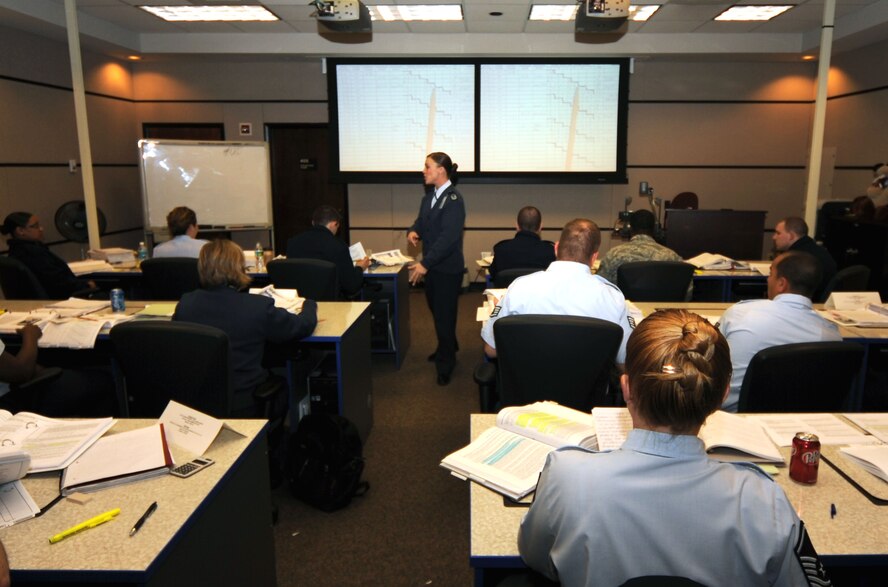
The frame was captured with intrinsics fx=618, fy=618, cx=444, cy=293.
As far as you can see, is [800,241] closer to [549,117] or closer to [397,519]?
[397,519]

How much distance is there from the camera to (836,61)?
6.94 meters

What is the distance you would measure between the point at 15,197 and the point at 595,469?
6.30 metres

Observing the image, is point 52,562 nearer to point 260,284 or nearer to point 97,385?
point 97,385

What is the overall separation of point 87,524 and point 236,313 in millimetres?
1228

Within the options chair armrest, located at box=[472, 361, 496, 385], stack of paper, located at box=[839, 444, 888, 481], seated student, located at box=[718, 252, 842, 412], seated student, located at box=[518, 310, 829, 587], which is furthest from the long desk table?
seated student, located at box=[518, 310, 829, 587]

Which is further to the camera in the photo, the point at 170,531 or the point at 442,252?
the point at 442,252

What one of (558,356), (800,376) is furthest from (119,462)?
(800,376)

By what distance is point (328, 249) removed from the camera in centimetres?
416

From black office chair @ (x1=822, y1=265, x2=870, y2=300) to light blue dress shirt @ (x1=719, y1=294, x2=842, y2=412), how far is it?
1837 mm

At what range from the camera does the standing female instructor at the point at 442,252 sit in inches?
164

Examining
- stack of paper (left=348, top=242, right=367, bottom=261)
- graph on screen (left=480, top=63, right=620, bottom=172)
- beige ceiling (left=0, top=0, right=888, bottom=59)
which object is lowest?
stack of paper (left=348, top=242, right=367, bottom=261)

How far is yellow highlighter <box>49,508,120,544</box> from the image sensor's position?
1282 mm

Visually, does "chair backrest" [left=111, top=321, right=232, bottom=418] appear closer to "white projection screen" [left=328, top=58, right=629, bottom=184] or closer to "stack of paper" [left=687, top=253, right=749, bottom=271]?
"stack of paper" [left=687, top=253, right=749, bottom=271]

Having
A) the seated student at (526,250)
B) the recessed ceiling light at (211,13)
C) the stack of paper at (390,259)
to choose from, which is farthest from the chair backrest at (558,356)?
the recessed ceiling light at (211,13)
